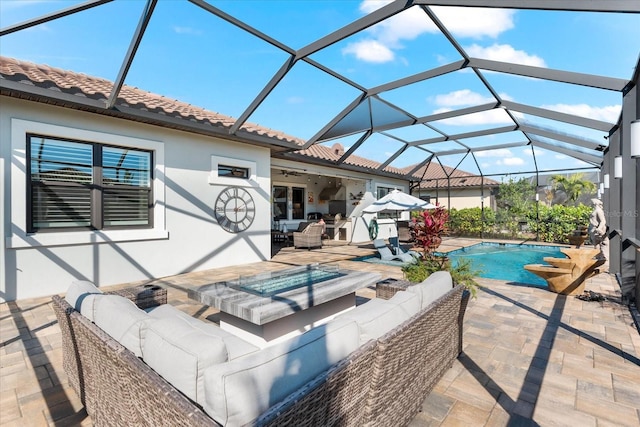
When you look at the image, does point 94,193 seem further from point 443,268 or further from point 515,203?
point 515,203

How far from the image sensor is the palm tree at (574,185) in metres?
21.8

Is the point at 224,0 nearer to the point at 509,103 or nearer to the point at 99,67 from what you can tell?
the point at 99,67

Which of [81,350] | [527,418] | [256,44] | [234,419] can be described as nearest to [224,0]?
[256,44]

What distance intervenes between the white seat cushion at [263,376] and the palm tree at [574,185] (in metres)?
26.9

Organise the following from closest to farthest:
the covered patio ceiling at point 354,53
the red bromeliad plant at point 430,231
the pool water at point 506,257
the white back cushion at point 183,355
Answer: the white back cushion at point 183,355 < the covered patio ceiling at point 354,53 < the red bromeliad plant at point 430,231 < the pool water at point 506,257

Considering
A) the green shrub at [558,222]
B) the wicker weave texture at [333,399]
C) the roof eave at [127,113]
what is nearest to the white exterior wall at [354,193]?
the roof eave at [127,113]

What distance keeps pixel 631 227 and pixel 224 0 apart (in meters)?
7.81

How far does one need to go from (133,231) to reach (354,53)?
577cm

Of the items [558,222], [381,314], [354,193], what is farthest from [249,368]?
[558,222]

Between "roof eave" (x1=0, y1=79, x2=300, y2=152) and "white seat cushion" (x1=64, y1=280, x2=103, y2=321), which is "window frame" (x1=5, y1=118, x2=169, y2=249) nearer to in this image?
"roof eave" (x1=0, y1=79, x2=300, y2=152)

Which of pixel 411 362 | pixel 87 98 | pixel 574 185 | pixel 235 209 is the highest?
pixel 87 98

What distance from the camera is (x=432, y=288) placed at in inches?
113

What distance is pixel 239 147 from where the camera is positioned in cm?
870

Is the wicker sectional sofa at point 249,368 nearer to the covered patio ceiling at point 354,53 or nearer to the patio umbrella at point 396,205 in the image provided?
the covered patio ceiling at point 354,53
